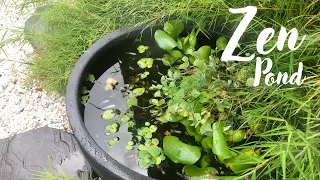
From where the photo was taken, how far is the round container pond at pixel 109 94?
1165 millimetres

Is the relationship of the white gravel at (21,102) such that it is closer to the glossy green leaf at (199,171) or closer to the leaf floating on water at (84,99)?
the leaf floating on water at (84,99)

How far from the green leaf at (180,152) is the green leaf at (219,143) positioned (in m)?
0.07

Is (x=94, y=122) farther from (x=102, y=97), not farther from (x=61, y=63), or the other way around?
(x=61, y=63)

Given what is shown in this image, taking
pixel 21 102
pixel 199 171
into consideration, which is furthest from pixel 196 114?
pixel 21 102

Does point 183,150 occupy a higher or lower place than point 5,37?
higher

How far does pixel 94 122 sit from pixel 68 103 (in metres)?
0.18

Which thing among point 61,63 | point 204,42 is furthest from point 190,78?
point 61,63

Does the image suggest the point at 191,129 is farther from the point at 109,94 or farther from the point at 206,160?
the point at 109,94

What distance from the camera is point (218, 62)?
4.35 ft

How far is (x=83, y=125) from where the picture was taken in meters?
1.15

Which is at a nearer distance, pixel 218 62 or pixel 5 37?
pixel 218 62

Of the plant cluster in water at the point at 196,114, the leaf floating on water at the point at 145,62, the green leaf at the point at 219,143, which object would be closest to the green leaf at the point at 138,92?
the plant cluster in water at the point at 196,114

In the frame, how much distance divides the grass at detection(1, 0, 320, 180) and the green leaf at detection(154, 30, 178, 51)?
48mm

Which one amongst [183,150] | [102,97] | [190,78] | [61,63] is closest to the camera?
[183,150]
